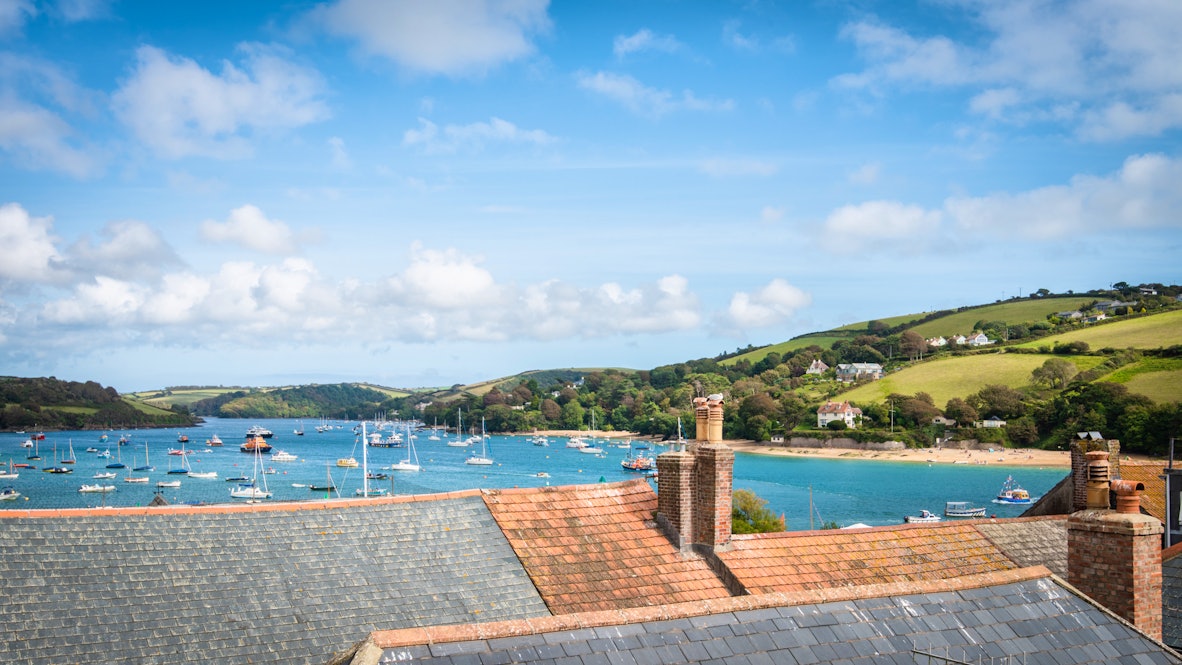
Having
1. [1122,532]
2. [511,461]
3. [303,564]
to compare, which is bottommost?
[511,461]

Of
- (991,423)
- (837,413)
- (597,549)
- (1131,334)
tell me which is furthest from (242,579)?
(1131,334)

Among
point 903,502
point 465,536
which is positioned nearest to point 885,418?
point 903,502

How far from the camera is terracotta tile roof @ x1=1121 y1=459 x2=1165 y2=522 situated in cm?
2723

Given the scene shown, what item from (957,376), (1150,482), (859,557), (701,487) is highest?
(957,376)

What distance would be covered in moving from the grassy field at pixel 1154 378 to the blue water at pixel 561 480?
16.2 metres

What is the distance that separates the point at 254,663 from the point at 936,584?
10.2 metres

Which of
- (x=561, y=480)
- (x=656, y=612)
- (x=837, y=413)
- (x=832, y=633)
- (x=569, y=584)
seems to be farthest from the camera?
(x=837, y=413)

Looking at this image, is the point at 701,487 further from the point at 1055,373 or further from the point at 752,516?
the point at 1055,373

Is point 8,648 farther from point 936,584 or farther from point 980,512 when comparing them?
point 980,512

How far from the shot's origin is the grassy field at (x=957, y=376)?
514ft

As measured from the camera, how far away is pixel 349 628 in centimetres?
1586

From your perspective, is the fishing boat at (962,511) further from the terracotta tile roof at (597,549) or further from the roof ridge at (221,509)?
the roof ridge at (221,509)

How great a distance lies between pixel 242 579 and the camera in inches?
636

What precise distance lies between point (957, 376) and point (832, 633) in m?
167
